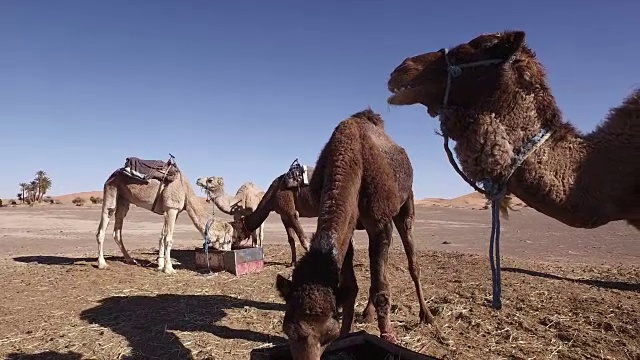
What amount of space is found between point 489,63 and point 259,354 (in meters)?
3.01

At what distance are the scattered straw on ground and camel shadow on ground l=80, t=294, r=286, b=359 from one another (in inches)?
0.6

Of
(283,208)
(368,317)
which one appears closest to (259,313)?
(368,317)

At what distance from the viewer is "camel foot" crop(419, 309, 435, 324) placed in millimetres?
6120

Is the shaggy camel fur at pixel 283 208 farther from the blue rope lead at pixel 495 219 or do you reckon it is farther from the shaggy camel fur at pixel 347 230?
the blue rope lead at pixel 495 219

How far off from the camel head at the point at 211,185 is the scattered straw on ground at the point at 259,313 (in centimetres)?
394

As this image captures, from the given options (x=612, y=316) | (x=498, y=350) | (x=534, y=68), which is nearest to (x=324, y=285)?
(x=534, y=68)

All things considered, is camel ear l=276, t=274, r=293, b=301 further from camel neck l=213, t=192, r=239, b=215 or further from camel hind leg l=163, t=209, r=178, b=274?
camel neck l=213, t=192, r=239, b=215

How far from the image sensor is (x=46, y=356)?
5.03m

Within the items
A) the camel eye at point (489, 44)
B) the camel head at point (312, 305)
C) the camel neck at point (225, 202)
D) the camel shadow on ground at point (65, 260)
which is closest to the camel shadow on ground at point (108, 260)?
the camel shadow on ground at point (65, 260)

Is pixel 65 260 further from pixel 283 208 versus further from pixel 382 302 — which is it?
pixel 382 302

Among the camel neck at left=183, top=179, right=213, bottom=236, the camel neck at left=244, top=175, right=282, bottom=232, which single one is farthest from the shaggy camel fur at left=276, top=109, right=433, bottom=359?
the camel neck at left=183, top=179, right=213, bottom=236

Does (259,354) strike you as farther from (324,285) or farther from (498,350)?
(498,350)

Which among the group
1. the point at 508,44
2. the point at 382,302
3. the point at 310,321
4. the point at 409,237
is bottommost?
the point at 382,302

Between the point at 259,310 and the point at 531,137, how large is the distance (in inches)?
209
